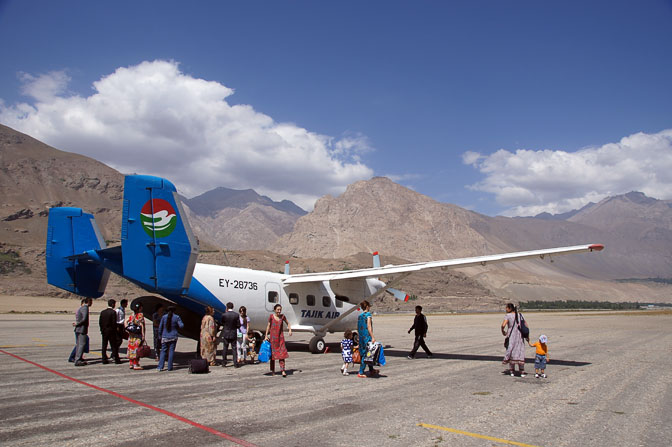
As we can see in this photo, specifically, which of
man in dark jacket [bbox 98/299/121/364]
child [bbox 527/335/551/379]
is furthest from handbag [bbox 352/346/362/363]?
man in dark jacket [bbox 98/299/121/364]

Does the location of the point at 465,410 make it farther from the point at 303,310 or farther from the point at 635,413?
the point at 303,310

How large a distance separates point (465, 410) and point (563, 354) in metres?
11.7

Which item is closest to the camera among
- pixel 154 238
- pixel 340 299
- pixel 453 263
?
pixel 154 238

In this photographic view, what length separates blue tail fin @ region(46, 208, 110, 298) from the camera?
15.3 metres

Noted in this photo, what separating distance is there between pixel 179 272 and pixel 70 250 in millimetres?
5657

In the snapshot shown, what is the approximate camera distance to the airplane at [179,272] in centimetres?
1229

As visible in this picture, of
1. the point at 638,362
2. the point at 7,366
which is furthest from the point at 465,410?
the point at 7,366

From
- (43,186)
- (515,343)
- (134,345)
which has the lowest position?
(134,345)

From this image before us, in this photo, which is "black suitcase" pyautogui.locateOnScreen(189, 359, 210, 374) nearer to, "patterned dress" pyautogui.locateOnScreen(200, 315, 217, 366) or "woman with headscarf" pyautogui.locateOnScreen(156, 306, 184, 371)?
"woman with headscarf" pyautogui.locateOnScreen(156, 306, 184, 371)

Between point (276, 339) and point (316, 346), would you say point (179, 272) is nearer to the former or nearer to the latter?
point (276, 339)

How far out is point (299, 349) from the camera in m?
19.2

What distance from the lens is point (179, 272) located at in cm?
1241

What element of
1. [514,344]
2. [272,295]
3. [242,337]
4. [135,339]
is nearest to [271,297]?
[272,295]

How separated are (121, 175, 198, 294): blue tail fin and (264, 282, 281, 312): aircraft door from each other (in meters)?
4.52
